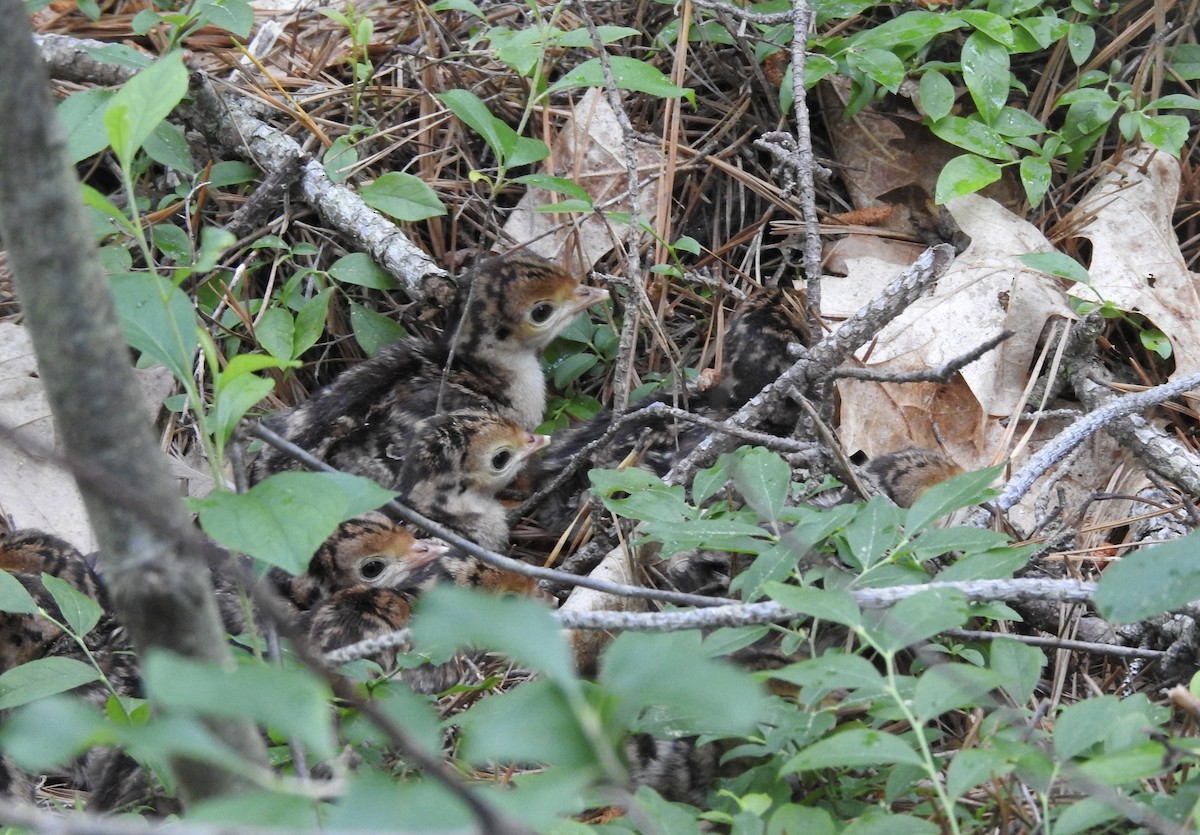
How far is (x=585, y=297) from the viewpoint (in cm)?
400

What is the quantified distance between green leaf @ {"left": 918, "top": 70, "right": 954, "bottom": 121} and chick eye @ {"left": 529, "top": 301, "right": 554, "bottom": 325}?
1406 mm

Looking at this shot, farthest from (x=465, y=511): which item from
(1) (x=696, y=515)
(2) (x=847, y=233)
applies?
(2) (x=847, y=233)

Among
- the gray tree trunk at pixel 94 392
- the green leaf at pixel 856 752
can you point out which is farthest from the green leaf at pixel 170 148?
the green leaf at pixel 856 752

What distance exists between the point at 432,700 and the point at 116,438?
1548mm

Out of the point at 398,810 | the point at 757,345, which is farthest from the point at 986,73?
the point at 398,810

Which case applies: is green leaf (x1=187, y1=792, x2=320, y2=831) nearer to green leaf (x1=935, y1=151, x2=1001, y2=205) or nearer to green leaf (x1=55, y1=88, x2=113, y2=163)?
green leaf (x1=55, y1=88, x2=113, y2=163)

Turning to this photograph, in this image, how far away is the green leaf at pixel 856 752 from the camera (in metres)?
1.58

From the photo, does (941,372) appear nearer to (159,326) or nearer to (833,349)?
(833,349)

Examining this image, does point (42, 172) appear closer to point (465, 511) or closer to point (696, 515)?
point (696, 515)

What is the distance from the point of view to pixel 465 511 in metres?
3.74

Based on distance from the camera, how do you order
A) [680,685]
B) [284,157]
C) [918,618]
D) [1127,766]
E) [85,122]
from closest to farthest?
1. [680,685]
2. [1127,766]
3. [918,618]
4. [85,122]
5. [284,157]

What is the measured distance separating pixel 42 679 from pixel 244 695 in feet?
5.13

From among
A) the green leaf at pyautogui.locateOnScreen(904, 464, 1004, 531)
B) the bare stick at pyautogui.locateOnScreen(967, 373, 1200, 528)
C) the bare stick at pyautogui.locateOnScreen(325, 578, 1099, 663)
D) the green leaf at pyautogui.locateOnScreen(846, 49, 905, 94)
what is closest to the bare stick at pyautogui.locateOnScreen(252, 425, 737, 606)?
the bare stick at pyautogui.locateOnScreen(325, 578, 1099, 663)

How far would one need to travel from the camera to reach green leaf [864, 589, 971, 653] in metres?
1.83
